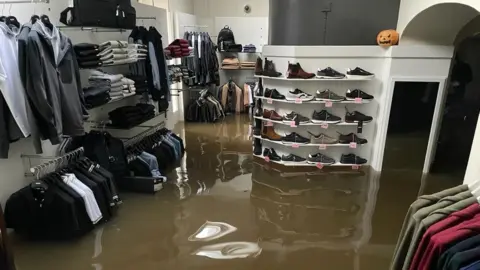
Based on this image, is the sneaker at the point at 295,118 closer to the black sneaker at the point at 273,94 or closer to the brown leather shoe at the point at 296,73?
the black sneaker at the point at 273,94

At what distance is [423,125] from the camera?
15.1 feet

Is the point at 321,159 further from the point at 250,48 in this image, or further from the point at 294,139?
the point at 250,48

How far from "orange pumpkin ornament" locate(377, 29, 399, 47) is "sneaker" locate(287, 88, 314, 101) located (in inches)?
43.8

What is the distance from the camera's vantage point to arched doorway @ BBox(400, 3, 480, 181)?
3889 mm

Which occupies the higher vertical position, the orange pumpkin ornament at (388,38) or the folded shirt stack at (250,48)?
the orange pumpkin ornament at (388,38)

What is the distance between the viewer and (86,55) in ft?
11.0

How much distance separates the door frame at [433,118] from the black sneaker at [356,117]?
23cm

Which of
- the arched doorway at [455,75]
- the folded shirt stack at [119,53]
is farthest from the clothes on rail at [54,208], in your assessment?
the arched doorway at [455,75]

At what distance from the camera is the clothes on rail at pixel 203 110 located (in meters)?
7.51

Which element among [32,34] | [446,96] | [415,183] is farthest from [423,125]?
[32,34]

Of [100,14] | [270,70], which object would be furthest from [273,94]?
[100,14]

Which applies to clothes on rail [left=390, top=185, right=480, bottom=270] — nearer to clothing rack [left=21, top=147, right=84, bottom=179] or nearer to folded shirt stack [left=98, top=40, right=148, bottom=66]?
clothing rack [left=21, top=147, right=84, bottom=179]

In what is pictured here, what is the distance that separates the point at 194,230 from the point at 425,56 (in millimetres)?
3534

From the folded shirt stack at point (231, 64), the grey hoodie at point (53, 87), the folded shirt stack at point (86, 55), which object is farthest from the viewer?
the folded shirt stack at point (231, 64)
